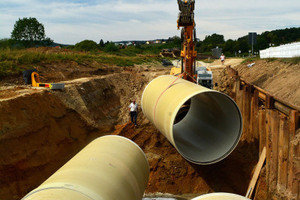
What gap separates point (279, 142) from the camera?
6.59 meters

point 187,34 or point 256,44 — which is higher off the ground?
point 256,44

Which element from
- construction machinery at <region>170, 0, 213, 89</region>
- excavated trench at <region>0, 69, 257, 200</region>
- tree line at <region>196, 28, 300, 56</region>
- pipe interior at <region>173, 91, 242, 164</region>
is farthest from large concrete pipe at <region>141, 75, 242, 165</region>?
tree line at <region>196, 28, 300, 56</region>

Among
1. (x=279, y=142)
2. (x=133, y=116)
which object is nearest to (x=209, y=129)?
(x=279, y=142)

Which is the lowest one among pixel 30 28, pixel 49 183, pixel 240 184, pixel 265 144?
pixel 240 184

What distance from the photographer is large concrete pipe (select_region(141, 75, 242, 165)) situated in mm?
7543

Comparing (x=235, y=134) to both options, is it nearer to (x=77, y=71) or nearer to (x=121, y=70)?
(x=77, y=71)

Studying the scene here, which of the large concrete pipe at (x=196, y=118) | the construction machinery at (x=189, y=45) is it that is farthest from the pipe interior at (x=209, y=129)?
the construction machinery at (x=189, y=45)

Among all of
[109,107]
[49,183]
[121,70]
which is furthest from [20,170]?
[121,70]

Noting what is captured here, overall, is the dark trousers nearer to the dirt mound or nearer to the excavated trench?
the excavated trench

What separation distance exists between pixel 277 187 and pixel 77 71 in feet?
44.2

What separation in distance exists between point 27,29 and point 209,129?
4838 cm

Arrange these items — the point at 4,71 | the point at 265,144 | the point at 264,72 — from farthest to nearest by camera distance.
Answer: the point at 264,72
the point at 4,71
the point at 265,144

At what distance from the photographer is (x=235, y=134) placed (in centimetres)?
823

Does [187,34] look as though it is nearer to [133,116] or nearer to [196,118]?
[196,118]
